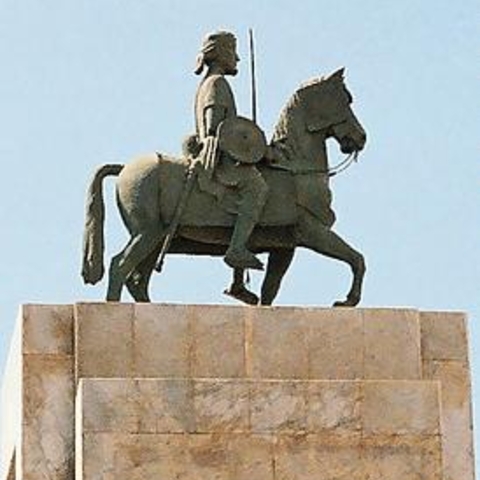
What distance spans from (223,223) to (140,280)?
3.39 ft

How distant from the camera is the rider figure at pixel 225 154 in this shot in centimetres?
2436

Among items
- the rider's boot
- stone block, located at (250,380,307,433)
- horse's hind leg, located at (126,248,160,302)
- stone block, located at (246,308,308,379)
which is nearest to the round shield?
the rider's boot

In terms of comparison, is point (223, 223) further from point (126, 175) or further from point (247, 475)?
point (247, 475)

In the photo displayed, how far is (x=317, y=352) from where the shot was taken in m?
23.8

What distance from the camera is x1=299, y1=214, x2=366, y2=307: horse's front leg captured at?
24.5 metres

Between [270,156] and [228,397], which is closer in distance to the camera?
[228,397]

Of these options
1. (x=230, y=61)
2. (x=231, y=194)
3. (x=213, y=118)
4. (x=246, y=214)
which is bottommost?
(x=246, y=214)

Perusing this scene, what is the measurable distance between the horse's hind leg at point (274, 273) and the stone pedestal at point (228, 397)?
1.15 meters

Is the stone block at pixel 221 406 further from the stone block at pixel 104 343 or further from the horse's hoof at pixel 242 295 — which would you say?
the horse's hoof at pixel 242 295

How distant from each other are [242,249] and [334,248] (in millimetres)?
1004

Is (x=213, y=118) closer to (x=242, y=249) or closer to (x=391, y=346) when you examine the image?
(x=242, y=249)

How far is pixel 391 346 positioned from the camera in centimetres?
2395

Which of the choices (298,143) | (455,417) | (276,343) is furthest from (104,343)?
(455,417)

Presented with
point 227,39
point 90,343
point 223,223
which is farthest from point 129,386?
point 227,39
